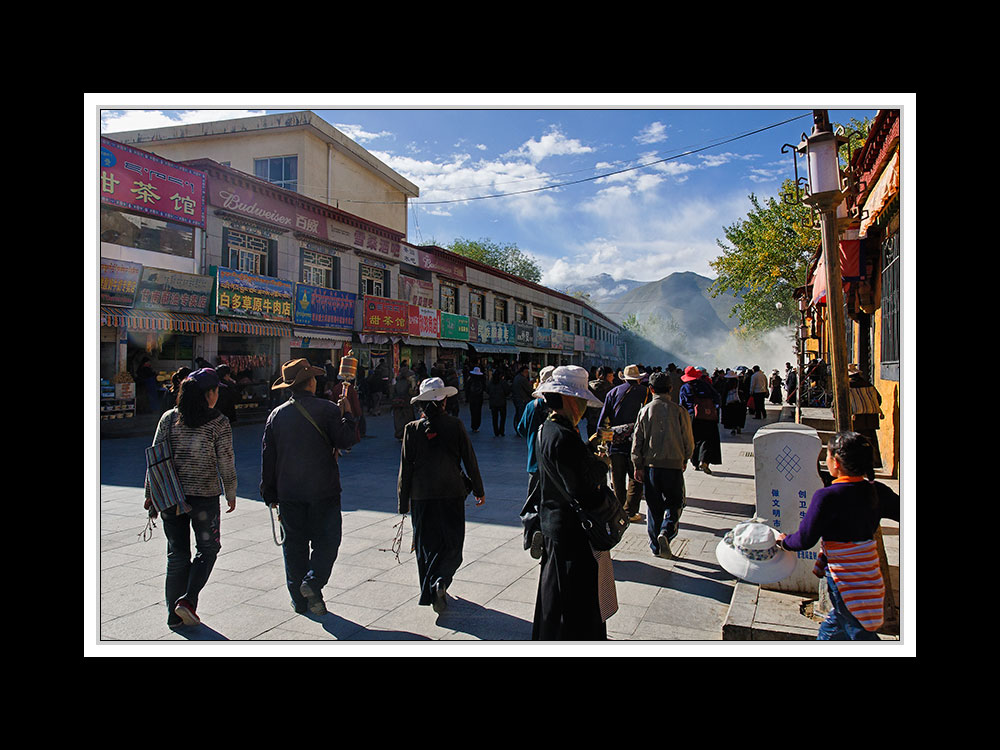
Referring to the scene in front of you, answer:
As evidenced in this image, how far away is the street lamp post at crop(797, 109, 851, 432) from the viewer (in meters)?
3.79

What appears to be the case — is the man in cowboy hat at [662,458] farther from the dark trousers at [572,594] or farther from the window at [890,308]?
the window at [890,308]

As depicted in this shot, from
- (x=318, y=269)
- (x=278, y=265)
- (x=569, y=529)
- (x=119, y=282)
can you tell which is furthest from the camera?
(x=318, y=269)

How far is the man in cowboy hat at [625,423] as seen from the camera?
6.50 metres

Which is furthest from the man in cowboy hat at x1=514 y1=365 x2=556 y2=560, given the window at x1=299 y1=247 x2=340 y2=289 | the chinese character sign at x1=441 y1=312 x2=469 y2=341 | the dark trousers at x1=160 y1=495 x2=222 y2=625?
the chinese character sign at x1=441 y1=312 x2=469 y2=341

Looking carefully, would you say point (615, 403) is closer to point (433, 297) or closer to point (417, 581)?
point (417, 581)

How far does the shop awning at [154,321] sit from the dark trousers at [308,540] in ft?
36.2

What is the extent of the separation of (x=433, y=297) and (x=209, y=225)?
1127 cm

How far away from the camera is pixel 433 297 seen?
26250mm

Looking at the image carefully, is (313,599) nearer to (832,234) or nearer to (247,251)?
(832,234)

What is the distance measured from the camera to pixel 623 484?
22.0ft

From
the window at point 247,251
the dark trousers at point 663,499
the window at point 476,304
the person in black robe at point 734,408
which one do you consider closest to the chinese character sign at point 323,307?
the window at point 247,251

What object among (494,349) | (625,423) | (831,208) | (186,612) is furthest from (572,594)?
(494,349)

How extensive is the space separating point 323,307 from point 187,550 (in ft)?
53.7
